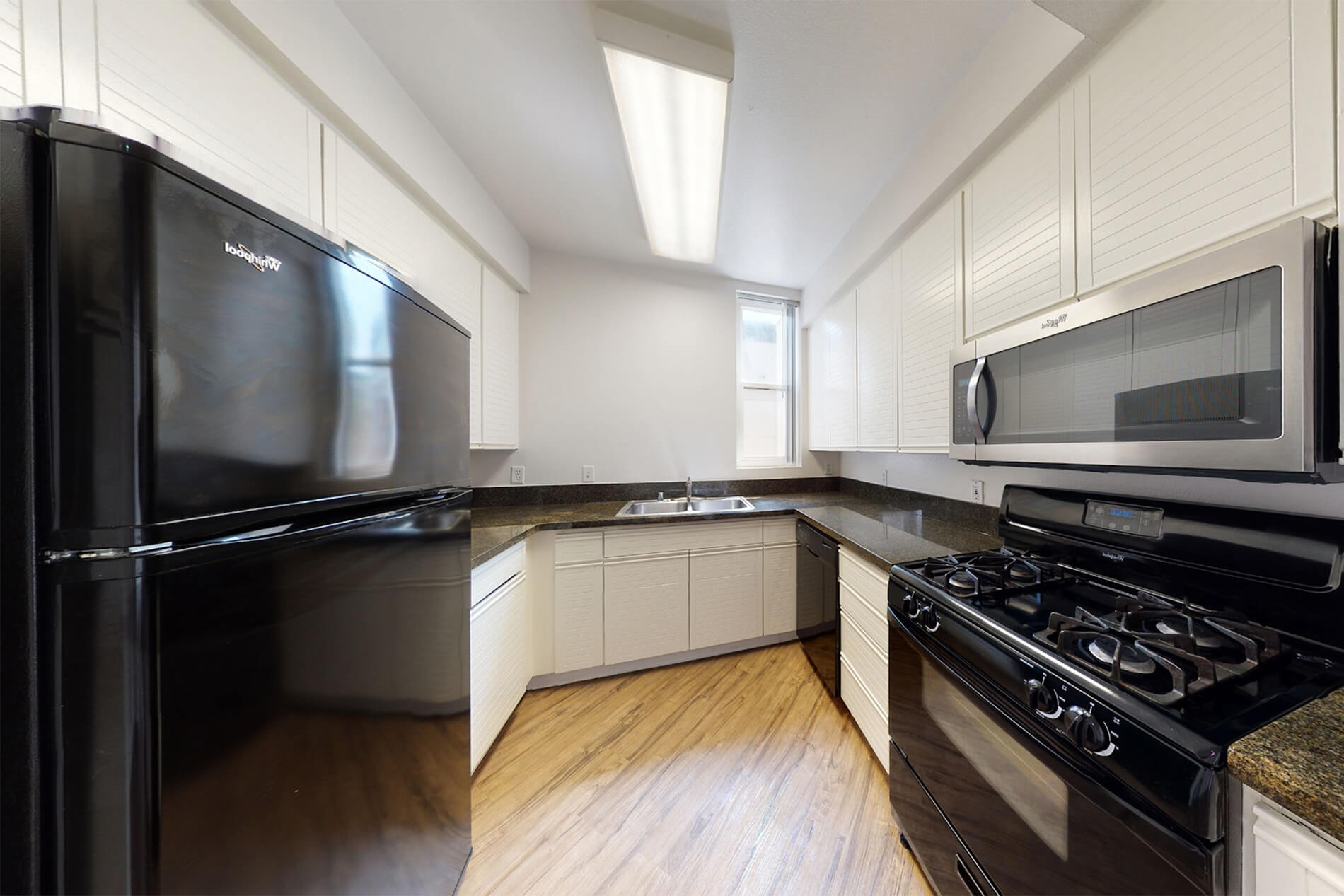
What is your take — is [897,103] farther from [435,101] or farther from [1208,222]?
[435,101]

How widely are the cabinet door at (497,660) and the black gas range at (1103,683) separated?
150cm

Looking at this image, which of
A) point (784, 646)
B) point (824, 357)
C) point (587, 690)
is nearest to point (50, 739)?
point (587, 690)

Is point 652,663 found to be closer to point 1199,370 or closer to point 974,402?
point 974,402

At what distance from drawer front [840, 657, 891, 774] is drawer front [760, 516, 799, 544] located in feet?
2.33

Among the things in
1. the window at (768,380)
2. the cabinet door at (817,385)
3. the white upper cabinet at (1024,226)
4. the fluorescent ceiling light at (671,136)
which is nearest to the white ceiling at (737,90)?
the fluorescent ceiling light at (671,136)

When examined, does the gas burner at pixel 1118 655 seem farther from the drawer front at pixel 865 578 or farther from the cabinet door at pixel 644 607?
the cabinet door at pixel 644 607

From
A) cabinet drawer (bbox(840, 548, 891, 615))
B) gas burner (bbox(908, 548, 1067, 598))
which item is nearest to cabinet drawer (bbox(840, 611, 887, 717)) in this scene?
cabinet drawer (bbox(840, 548, 891, 615))

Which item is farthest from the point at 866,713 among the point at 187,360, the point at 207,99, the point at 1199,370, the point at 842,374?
the point at 207,99

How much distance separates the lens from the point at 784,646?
2.40m

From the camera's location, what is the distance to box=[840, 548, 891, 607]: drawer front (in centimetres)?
142

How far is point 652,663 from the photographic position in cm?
222

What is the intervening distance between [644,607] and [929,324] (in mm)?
1957

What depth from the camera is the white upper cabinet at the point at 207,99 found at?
2.34 feet

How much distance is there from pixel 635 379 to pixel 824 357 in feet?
4.32
